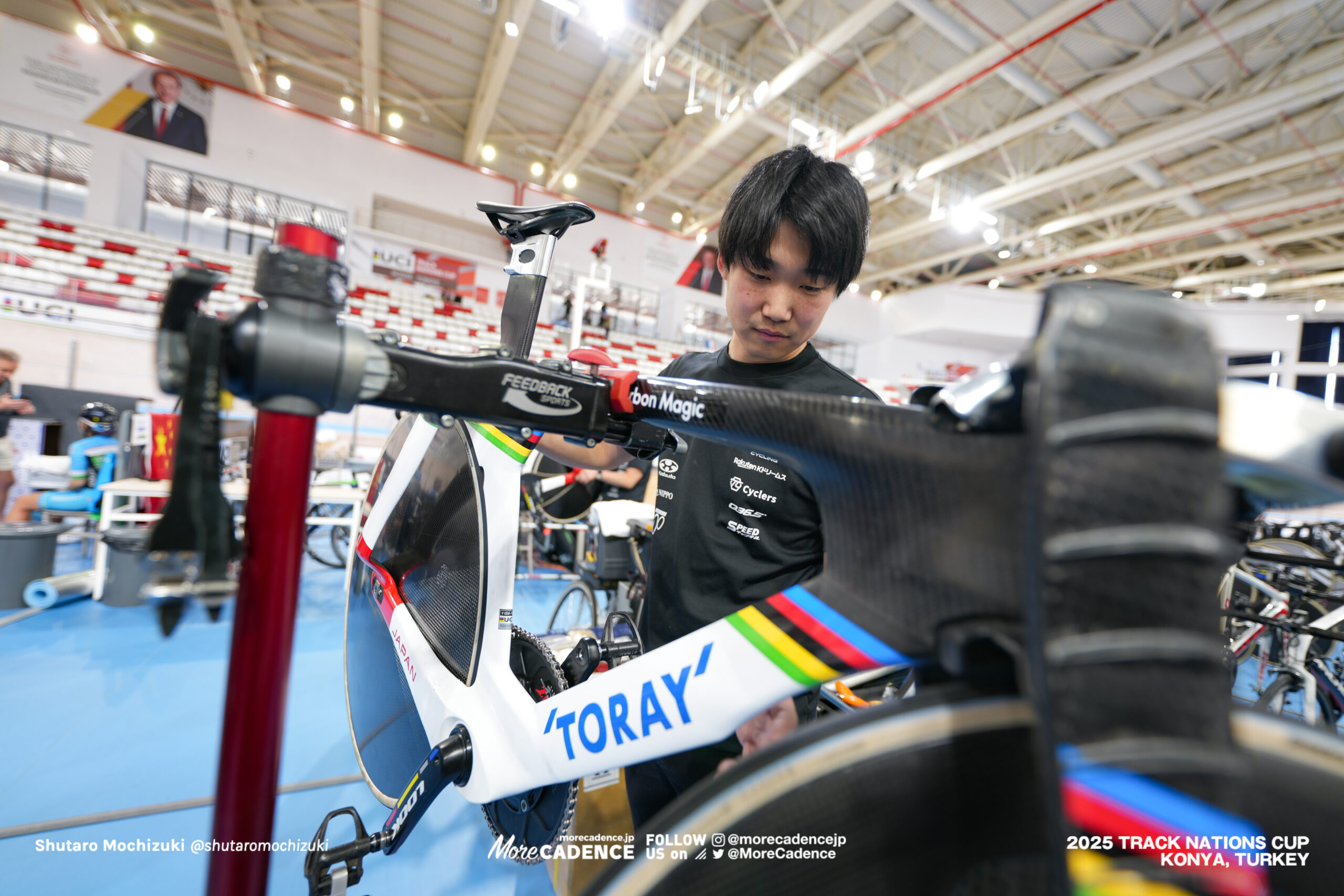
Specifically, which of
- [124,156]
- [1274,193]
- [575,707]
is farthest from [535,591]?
A: [1274,193]

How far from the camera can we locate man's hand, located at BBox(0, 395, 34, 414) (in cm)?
403

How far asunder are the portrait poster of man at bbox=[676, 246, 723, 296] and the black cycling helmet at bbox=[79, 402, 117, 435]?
417 inches

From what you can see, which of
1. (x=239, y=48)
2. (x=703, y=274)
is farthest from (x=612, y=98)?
(x=239, y=48)

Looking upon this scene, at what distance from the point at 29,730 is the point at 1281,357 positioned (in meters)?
18.6

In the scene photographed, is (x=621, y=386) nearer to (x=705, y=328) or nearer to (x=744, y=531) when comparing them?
(x=744, y=531)

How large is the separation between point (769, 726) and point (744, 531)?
1.00 feet

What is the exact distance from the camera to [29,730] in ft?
6.44

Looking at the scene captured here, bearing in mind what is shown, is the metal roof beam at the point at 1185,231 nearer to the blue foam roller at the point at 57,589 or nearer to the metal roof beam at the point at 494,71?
the metal roof beam at the point at 494,71

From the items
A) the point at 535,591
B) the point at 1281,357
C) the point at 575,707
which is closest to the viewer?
the point at 575,707

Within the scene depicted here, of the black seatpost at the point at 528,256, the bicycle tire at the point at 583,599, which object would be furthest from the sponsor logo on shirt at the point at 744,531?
the bicycle tire at the point at 583,599

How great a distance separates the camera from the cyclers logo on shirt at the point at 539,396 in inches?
21.6

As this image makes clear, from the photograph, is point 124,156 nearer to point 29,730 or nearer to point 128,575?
point 128,575

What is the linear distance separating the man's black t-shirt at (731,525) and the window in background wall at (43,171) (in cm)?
1225

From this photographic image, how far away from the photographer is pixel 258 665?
0.44 m
